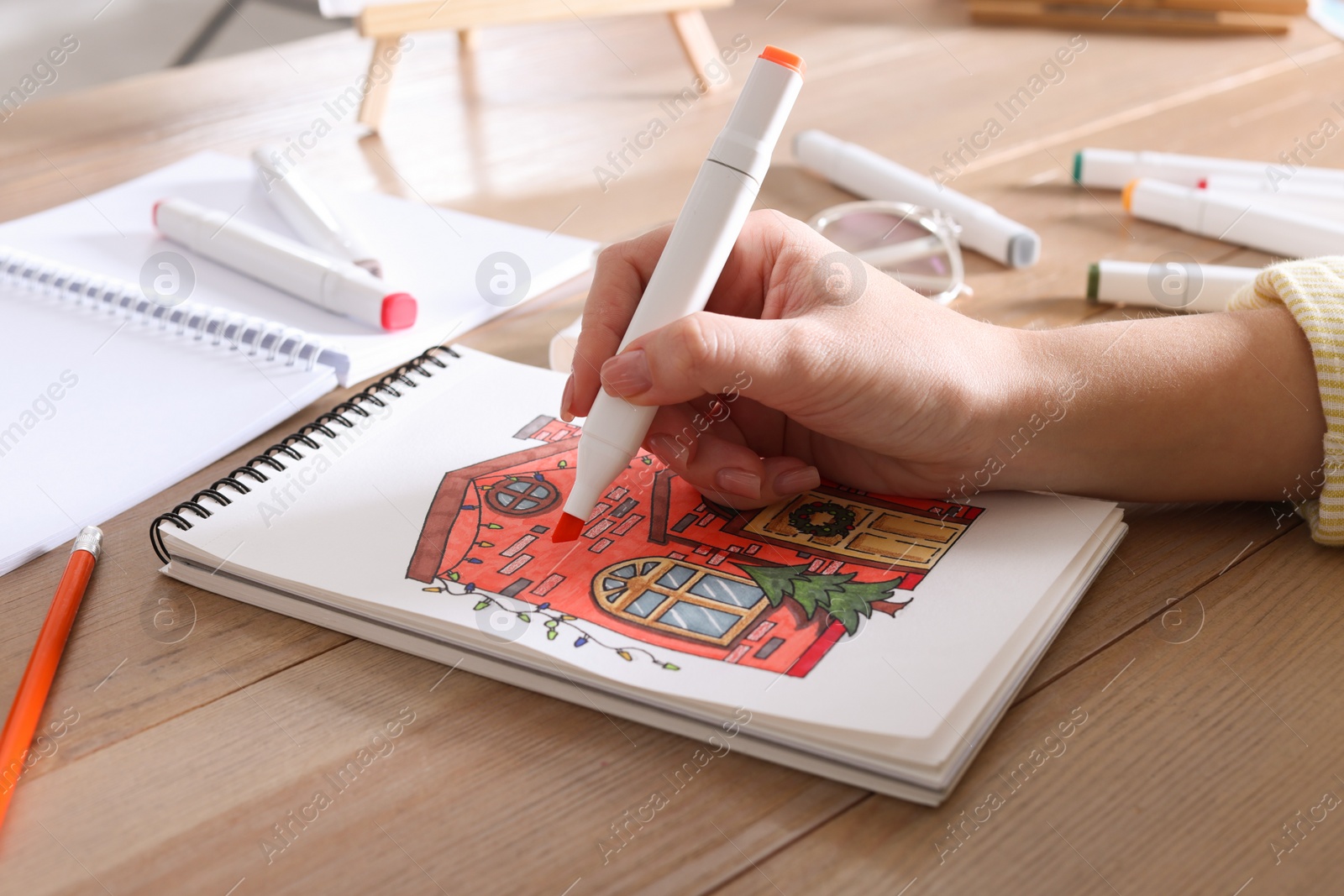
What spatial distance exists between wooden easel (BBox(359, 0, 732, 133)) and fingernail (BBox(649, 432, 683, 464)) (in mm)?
692

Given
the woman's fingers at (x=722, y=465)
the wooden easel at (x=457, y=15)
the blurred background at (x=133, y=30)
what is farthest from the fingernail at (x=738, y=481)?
the blurred background at (x=133, y=30)

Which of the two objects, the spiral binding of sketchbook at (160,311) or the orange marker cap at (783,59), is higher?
the orange marker cap at (783,59)

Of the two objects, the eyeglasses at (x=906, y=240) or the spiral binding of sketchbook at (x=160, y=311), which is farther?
the eyeglasses at (x=906, y=240)

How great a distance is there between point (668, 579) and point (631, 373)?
9 cm

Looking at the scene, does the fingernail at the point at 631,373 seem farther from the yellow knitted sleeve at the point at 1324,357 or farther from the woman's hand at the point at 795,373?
the yellow knitted sleeve at the point at 1324,357

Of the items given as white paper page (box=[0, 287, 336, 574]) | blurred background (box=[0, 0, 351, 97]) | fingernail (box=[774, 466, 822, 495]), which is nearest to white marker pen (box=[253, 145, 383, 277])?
white paper page (box=[0, 287, 336, 574])

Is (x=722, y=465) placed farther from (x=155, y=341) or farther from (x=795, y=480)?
(x=155, y=341)

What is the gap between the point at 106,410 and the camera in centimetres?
65

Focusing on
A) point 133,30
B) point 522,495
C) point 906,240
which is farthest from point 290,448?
point 133,30

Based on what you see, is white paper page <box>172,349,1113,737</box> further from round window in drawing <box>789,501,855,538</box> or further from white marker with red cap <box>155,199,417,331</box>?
white marker with red cap <box>155,199,417,331</box>

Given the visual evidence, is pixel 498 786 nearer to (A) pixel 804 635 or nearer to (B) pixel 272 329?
(A) pixel 804 635

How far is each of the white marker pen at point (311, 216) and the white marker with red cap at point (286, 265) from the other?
17 mm

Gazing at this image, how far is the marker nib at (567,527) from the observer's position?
50 cm

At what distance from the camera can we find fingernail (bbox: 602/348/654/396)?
482 mm
